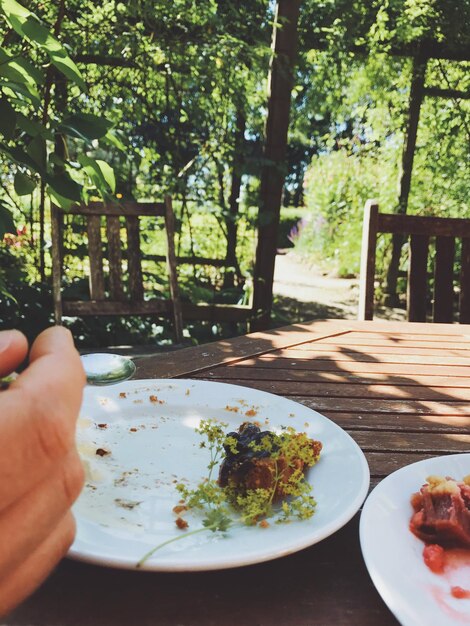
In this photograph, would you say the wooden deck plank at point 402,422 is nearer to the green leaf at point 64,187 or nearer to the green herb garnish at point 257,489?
the green herb garnish at point 257,489

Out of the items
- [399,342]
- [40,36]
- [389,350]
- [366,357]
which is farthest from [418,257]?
[40,36]

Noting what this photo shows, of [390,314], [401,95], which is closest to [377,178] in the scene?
[401,95]

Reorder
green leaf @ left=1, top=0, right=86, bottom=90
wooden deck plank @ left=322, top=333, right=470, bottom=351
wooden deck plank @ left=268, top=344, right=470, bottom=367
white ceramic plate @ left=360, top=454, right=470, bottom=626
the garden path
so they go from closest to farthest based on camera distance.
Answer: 1. white ceramic plate @ left=360, top=454, right=470, bottom=626
2. green leaf @ left=1, top=0, right=86, bottom=90
3. wooden deck plank @ left=268, top=344, right=470, bottom=367
4. wooden deck plank @ left=322, top=333, right=470, bottom=351
5. the garden path

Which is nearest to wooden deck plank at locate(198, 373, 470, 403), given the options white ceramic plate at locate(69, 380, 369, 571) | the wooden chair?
white ceramic plate at locate(69, 380, 369, 571)

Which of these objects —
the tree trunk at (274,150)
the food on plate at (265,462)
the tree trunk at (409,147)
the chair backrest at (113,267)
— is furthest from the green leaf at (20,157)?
the tree trunk at (409,147)

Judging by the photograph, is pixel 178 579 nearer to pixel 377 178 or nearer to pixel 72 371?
pixel 72 371

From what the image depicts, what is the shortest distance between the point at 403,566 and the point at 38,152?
87 cm

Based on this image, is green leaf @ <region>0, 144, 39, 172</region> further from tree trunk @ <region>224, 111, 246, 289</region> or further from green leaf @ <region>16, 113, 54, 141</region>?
tree trunk @ <region>224, 111, 246, 289</region>

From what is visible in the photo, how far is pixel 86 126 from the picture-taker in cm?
Result: 104

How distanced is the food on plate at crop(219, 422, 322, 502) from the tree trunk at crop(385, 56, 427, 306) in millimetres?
4716

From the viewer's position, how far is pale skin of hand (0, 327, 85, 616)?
0.34 meters

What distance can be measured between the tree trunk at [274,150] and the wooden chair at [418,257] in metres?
1.15

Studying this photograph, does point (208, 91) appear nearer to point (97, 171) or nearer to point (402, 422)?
point (97, 171)

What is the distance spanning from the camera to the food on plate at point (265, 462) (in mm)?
672
